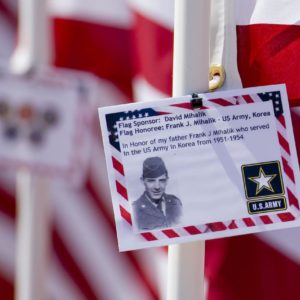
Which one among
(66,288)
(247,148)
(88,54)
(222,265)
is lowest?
(66,288)

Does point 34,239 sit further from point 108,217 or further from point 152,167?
point 152,167

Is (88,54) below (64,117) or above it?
above

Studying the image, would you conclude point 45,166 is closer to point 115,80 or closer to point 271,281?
point 115,80

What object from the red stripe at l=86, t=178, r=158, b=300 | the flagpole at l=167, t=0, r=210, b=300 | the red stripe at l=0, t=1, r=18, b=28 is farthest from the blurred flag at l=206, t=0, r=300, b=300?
the red stripe at l=0, t=1, r=18, b=28

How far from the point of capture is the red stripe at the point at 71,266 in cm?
216

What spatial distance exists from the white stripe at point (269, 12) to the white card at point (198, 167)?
0.59ft

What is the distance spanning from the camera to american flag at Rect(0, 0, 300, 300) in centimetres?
136

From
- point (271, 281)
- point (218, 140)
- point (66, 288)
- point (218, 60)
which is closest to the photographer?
point (218, 140)

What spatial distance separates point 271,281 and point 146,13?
0.64 metres

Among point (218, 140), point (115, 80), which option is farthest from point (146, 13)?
point (218, 140)

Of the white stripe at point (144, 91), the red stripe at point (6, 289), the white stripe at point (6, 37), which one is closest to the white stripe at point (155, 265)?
the white stripe at point (144, 91)

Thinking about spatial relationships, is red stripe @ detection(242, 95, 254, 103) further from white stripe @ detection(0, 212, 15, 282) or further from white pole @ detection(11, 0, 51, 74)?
white stripe @ detection(0, 212, 15, 282)

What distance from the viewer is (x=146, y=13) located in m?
1.71

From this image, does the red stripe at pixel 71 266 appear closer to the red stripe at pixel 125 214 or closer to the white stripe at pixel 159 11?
the white stripe at pixel 159 11
